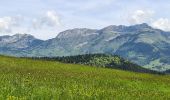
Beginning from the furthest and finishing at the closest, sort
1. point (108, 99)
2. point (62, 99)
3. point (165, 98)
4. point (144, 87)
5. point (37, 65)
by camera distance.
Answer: point (37, 65) < point (144, 87) < point (165, 98) < point (108, 99) < point (62, 99)

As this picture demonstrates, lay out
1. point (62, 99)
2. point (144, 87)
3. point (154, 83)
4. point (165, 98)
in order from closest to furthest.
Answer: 1. point (62, 99)
2. point (165, 98)
3. point (144, 87)
4. point (154, 83)

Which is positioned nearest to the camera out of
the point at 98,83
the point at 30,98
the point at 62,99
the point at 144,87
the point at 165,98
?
the point at 30,98

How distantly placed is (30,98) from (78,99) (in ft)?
12.4

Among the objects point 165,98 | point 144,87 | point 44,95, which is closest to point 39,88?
point 44,95

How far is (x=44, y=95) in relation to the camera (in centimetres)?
2314

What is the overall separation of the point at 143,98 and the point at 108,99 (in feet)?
14.3

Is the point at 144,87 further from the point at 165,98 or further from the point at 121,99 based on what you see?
the point at 121,99

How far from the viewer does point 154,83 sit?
144 ft

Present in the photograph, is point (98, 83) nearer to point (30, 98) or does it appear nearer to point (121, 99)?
point (121, 99)

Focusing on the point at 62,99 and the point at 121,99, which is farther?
the point at 121,99

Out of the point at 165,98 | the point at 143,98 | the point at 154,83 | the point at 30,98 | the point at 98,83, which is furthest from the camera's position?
the point at 154,83

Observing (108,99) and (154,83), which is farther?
(154,83)

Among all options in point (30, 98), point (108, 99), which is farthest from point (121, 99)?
point (30, 98)

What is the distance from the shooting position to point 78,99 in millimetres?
23547
